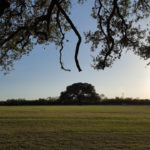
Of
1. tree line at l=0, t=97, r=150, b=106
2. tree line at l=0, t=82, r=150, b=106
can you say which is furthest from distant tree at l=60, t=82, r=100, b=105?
tree line at l=0, t=97, r=150, b=106

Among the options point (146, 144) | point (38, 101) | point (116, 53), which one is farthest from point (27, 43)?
point (38, 101)

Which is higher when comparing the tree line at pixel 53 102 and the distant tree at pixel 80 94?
the distant tree at pixel 80 94

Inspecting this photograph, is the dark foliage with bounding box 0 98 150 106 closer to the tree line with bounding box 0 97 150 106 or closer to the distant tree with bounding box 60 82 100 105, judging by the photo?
the tree line with bounding box 0 97 150 106

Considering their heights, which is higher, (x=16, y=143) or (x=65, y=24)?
(x=65, y=24)

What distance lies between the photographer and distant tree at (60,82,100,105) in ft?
324

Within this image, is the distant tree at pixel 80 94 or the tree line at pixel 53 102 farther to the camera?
the distant tree at pixel 80 94

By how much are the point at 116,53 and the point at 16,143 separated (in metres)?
6.53

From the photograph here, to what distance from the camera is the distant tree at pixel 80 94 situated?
324 feet

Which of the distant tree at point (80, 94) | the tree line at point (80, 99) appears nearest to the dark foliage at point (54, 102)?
the tree line at point (80, 99)

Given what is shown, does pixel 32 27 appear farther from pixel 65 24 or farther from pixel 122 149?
pixel 122 149

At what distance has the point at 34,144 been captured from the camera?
11164 mm

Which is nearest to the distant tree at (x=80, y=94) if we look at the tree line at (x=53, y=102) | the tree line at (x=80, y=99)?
the tree line at (x=80, y=99)

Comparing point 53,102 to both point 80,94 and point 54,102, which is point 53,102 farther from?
point 80,94

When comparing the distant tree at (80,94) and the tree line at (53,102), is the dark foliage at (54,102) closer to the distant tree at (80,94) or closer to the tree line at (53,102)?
the tree line at (53,102)
